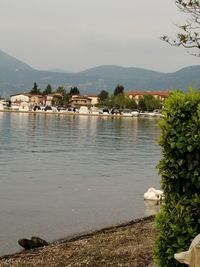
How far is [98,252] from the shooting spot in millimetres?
11219

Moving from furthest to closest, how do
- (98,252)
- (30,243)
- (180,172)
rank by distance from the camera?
(30,243)
(98,252)
(180,172)

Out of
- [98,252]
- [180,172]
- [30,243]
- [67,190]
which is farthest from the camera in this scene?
[67,190]

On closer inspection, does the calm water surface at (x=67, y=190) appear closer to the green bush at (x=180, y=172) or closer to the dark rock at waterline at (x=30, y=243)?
the dark rock at waterline at (x=30, y=243)

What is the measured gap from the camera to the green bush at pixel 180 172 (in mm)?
5930

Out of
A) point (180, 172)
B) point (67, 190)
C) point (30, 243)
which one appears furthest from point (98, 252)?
point (67, 190)

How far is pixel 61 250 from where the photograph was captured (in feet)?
39.7

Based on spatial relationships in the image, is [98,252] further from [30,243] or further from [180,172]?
[180,172]

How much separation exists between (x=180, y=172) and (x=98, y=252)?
5752 mm

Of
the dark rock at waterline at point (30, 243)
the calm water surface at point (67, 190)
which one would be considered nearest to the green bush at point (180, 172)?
the calm water surface at point (67, 190)

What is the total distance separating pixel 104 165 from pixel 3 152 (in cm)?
1006

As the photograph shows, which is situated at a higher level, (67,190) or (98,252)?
(98,252)

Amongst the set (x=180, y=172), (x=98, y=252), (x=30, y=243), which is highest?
(x=180, y=172)

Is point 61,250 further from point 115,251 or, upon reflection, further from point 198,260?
point 198,260

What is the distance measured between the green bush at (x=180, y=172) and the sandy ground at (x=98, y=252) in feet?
10.6
